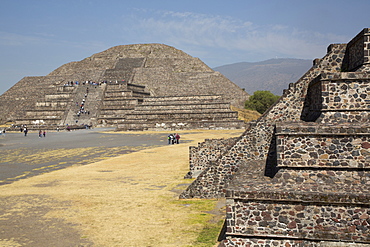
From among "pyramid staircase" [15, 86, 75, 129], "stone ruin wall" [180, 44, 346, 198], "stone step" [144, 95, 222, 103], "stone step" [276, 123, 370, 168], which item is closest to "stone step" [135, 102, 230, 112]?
"stone step" [144, 95, 222, 103]

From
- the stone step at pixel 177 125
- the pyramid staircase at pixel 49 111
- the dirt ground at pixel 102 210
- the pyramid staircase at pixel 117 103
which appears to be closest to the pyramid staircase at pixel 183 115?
the stone step at pixel 177 125

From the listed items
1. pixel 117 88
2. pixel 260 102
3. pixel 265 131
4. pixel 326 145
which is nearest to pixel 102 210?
pixel 265 131

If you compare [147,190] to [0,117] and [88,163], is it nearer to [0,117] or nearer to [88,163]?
[88,163]

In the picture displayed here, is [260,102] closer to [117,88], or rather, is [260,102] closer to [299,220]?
[117,88]

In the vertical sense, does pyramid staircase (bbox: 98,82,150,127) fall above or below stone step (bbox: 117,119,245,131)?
above

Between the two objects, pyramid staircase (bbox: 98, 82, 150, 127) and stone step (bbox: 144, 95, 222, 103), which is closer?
pyramid staircase (bbox: 98, 82, 150, 127)

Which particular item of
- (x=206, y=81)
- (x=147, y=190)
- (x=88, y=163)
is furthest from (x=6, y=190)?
(x=206, y=81)

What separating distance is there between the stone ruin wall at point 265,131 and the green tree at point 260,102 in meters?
48.8

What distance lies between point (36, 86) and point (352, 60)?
6548 centimetres

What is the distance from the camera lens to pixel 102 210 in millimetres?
8977

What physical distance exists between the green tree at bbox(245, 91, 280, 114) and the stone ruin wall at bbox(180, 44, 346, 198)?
48.8 m

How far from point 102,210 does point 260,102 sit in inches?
2039

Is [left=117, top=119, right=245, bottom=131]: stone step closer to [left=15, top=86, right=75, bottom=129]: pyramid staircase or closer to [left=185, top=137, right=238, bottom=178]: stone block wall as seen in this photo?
[left=15, top=86, right=75, bottom=129]: pyramid staircase

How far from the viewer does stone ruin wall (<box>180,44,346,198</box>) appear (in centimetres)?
898
